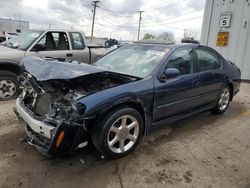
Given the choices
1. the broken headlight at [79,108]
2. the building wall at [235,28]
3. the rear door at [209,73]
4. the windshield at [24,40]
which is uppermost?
the building wall at [235,28]

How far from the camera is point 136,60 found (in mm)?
3846

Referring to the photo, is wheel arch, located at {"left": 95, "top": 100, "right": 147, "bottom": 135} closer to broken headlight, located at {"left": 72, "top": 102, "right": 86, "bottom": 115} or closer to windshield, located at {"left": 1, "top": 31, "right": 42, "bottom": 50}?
broken headlight, located at {"left": 72, "top": 102, "right": 86, "bottom": 115}

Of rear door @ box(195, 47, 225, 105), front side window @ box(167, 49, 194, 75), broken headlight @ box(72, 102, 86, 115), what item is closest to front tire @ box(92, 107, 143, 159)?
broken headlight @ box(72, 102, 86, 115)

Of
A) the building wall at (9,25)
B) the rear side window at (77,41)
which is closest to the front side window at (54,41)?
the rear side window at (77,41)

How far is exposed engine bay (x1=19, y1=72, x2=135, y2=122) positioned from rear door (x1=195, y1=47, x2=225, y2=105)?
1.63 metres

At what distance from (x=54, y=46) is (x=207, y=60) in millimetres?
4009

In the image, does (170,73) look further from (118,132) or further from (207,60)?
(207,60)

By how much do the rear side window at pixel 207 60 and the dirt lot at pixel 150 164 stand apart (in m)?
1.18

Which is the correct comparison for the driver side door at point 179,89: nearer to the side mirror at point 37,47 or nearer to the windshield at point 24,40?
the side mirror at point 37,47

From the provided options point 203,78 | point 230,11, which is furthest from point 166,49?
point 230,11

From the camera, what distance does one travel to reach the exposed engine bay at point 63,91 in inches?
110

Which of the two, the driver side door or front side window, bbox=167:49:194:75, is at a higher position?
front side window, bbox=167:49:194:75

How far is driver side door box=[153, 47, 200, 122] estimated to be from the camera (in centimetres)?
349

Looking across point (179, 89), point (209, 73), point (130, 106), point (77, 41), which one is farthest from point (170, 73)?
point (77, 41)
